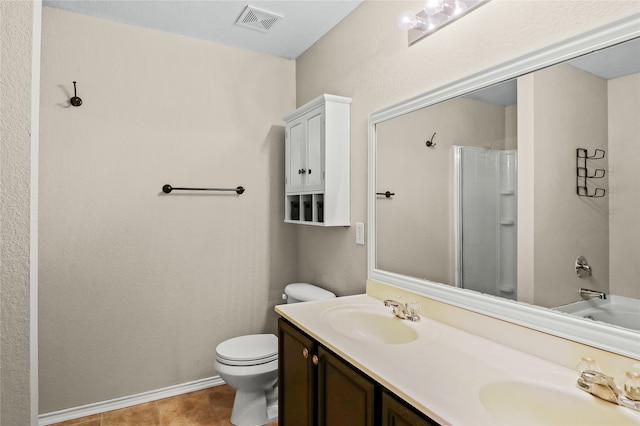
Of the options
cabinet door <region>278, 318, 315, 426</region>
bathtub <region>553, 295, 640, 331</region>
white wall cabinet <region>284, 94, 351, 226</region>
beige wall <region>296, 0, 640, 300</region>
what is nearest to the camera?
bathtub <region>553, 295, 640, 331</region>

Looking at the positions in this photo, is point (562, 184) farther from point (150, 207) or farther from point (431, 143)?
point (150, 207)

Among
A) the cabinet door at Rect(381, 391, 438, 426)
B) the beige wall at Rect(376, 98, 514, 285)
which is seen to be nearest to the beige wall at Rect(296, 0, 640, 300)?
the beige wall at Rect(376, 98, 514, 285)

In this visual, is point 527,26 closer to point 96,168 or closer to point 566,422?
point 566,422

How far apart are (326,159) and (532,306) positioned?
51.4 inches

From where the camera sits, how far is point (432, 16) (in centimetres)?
158

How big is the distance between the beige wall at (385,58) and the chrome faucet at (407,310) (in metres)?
0.50

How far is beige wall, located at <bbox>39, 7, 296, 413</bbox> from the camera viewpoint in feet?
7.17

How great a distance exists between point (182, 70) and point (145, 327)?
1.77m

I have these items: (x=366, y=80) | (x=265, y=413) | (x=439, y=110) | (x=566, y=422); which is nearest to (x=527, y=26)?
(x=439, y=110)

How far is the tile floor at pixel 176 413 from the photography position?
2168 mm

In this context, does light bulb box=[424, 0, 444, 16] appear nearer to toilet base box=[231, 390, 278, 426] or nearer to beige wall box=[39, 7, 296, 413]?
beige wall box=[39, 7, 296, 413]

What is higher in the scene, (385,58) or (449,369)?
(385,58)

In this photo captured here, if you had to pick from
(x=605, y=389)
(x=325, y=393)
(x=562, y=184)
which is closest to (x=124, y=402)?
(x=325, y=393)

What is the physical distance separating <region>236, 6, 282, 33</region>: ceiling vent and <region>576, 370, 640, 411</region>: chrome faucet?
2.30 metres
